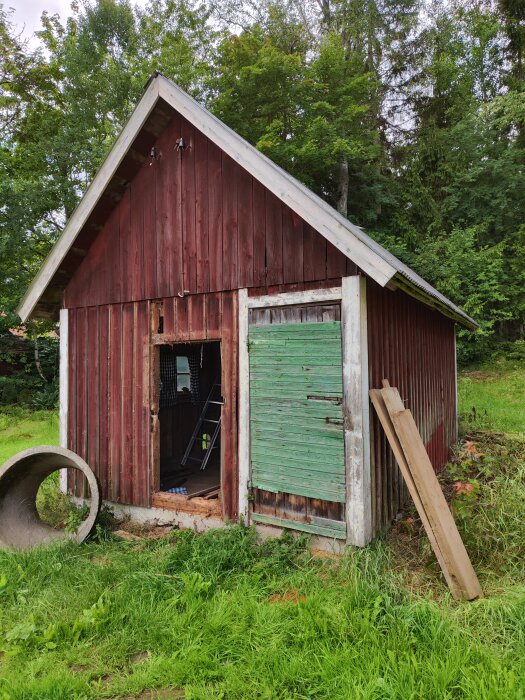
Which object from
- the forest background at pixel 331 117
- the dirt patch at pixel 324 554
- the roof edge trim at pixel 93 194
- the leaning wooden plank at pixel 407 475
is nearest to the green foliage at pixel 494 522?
the leaning wooden plank at pixel 407 475

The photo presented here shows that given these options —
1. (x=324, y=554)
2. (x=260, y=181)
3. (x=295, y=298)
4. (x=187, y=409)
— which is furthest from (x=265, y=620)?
(x=187, y=409)

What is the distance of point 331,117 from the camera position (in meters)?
17.6

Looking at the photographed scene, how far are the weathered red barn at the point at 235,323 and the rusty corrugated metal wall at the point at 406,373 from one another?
4 centimetres

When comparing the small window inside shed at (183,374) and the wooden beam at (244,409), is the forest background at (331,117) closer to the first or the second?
the small window inside shed at (183,374)

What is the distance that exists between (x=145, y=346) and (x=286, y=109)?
15.3 meters

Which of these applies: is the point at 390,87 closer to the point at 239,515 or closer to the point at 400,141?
the point at 400,141

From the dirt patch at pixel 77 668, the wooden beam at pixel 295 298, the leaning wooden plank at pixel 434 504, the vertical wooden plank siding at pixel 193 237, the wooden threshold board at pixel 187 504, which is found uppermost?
the vertical wooden plank siding at pixel 193 237

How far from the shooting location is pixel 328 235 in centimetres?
416

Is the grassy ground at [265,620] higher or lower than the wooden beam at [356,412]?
lower

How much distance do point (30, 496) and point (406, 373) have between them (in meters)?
5.16

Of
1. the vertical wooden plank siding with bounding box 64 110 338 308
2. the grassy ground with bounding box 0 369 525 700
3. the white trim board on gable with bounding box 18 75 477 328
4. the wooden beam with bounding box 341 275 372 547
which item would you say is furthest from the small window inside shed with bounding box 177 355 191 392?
the wooden beam with bounding box 341 275 372 547

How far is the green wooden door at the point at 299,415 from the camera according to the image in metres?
4.35

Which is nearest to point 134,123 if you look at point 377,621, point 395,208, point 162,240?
point 162,240

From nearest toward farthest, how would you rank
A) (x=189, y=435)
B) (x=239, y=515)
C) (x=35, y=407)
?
(x=239, y=515) < (x=189, y=435) < (x=35, y=407)
